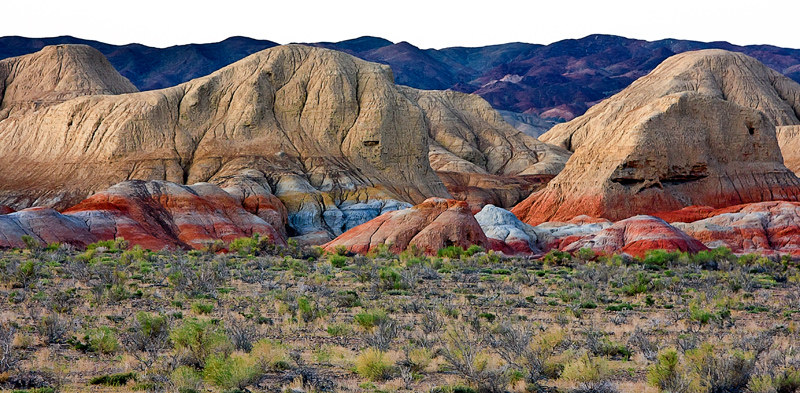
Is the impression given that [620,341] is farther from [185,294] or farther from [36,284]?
[36,284]

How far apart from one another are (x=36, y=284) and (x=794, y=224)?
46492 millimetres

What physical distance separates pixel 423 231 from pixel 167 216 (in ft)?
→ 60.1

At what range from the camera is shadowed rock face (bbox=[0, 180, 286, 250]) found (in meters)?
46.8

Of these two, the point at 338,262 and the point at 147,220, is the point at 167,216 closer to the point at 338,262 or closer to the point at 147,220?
the point at 147,220

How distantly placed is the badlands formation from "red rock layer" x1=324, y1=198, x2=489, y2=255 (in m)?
0.11

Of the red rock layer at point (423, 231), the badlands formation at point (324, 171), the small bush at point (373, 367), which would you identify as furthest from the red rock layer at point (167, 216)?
the small bush at point (373, 367)

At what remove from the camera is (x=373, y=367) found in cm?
1464

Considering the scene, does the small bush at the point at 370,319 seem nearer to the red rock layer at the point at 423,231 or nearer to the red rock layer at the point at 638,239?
the red rock layer at the point at 423,231

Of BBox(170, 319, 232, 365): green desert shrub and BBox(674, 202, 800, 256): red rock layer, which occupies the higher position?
BBox(170, 319, 232, 365): green desert shrub

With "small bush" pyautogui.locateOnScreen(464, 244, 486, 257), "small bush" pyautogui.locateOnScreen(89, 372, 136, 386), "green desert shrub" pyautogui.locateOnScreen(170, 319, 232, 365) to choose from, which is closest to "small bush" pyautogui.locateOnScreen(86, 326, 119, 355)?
"green desert shrub" pyautogui.locateOnScreen(170, 319, 232, 365)

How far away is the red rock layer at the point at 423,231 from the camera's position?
46875 mm

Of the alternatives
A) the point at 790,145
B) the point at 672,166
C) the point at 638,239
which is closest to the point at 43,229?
the point at 638,239

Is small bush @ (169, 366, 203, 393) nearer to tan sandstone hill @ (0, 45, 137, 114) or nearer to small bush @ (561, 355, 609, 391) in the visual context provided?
small bush @ (561, 355, 609, 391)

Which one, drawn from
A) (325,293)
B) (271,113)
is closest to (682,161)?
(271,113)
